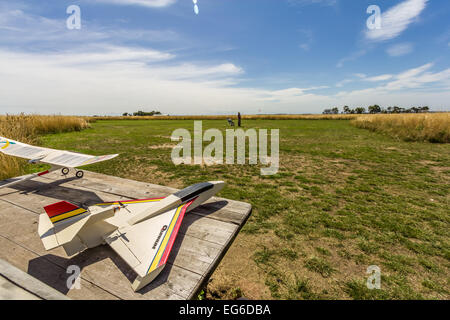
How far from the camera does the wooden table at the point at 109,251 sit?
6.02 feet

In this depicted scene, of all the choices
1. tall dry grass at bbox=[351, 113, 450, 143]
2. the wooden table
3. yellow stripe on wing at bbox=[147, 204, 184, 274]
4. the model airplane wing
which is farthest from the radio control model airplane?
tall dry grass at bbox=[351, 113, 450, 143]

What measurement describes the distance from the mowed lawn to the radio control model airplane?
1140 millimetres

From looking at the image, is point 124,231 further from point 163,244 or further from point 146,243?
point 163,244

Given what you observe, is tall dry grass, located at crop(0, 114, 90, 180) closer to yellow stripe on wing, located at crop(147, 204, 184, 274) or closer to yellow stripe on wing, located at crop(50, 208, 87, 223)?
yellow stripe on wing, located at crop(50, 208, 87, 223)

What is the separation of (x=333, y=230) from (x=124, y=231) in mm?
3967

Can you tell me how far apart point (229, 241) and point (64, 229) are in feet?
6.15

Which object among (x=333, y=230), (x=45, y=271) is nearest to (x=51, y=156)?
(x=45, y=271)

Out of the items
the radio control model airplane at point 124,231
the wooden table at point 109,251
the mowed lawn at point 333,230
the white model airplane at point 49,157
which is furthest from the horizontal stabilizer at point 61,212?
the mowed lawn at point 333,230

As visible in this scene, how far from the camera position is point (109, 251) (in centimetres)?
226

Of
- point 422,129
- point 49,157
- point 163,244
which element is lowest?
point 163,244
